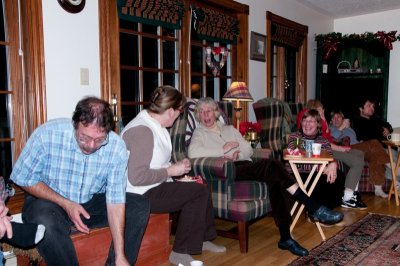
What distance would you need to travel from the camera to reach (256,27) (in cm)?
479

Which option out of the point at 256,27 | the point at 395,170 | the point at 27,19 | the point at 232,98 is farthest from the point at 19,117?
the point at 395,170

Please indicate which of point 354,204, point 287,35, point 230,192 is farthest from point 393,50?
point 230,192

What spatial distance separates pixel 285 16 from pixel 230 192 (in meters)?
3.32

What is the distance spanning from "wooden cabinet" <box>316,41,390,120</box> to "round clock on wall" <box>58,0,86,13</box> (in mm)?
4172

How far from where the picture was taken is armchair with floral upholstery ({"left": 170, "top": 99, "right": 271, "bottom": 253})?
9.10 ft

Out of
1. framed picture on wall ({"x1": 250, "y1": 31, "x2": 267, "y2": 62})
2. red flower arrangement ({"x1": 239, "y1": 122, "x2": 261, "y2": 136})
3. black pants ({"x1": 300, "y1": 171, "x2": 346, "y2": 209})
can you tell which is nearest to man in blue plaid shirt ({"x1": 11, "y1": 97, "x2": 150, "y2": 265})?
black pants ({"x1": 300, "y1": 171, "x2": 346, "y2": 209})

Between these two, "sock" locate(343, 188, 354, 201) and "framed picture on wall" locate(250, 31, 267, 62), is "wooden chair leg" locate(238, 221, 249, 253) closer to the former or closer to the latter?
"sock" locate(343, 188, 354, 201)

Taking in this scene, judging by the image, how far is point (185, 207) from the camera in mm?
2463

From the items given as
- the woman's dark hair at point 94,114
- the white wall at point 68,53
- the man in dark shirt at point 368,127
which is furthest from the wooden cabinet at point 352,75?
the woman's dark hair at point 94,114

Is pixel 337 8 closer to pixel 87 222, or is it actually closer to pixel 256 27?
pixel 256 27

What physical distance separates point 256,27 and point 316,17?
1.78 metres

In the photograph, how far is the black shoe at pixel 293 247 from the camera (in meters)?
2.70

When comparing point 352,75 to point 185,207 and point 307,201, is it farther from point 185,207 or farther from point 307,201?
point 185,207

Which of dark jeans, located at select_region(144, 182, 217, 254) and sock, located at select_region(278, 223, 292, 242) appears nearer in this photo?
dark jeans, located at select_region(144, 182, 217, 254)
